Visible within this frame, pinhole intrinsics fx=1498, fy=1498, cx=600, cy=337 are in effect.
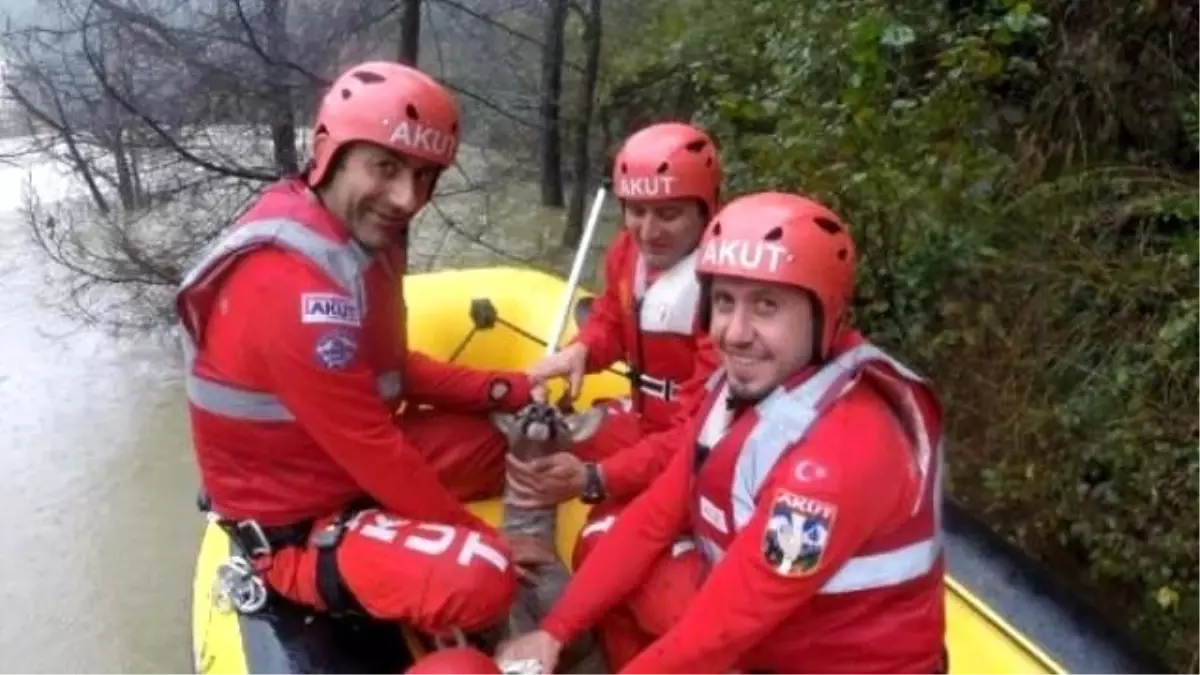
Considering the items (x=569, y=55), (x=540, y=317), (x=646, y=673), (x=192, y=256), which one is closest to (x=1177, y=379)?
(x=540, y=317)

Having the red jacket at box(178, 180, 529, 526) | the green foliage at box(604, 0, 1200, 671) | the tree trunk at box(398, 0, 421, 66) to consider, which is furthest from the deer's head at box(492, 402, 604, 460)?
the tree trunk at box(398, 0, 421, 66)

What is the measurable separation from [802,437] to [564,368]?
1.50m

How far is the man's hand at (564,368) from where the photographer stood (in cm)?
377

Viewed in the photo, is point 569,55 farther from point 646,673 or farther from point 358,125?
point 646,673

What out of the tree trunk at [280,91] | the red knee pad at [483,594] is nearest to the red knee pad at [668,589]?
the red knee pad at [483,594]

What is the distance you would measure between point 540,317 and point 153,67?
400 centimetres

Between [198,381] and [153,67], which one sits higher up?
[153,67]

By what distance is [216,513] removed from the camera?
3.17m

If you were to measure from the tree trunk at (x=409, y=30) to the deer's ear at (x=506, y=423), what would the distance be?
16.2 feet

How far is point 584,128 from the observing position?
9.98 meters

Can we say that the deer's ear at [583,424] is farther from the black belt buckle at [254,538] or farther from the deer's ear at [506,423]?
the black belt buckle at [254,538]

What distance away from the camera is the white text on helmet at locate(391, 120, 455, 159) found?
9.53ft

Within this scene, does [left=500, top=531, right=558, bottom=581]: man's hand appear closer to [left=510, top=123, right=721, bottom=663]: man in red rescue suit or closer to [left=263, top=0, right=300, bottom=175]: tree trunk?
[left=510, top=123, right=721, bottom=663]: man in red rescue suit

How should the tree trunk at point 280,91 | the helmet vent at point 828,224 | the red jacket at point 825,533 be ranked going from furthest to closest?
the tree trunk at point 280,91 < the helmet vent at point 828,224 < the red jacket at point 825,533
